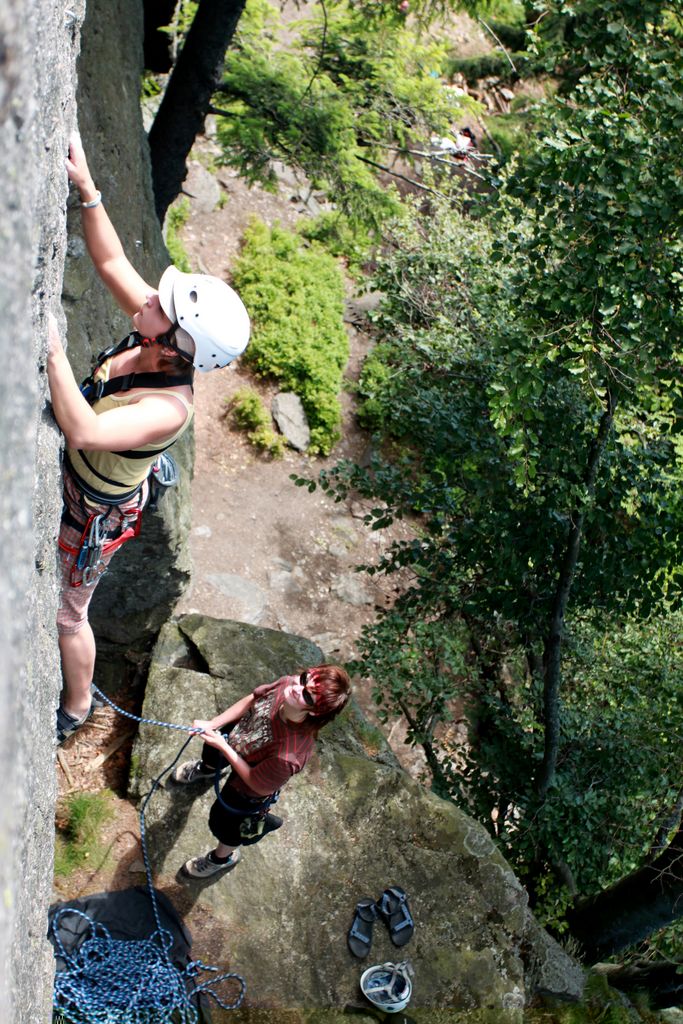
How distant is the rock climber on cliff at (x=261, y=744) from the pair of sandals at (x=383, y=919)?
861 mm

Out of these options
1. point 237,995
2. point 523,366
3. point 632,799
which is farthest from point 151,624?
point 632,799

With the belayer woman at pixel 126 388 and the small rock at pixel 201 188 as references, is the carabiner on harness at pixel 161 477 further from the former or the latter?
the small rock at pixel 201 188

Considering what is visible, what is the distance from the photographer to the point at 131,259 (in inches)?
242

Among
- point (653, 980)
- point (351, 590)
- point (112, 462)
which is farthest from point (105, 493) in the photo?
point (351, 590)

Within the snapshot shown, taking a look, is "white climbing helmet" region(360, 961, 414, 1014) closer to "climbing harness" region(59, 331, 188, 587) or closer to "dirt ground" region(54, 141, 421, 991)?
"climbing harness" region(59, 331, 188, 587)

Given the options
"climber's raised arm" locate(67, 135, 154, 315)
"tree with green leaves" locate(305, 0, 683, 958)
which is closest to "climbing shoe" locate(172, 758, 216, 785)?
"tree with green leaves" locate(305, 0, 683, 958)

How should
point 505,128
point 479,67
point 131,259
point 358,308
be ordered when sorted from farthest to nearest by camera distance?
point 479,67 → point 505,128 → point 358,308 → point 131,259

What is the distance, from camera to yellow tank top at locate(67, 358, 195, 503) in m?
3.26

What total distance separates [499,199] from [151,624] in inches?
147

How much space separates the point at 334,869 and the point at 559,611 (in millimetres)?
2544

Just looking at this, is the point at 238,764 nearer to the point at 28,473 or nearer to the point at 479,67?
the point at 28,473

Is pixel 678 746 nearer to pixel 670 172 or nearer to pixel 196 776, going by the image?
pixel 196 776

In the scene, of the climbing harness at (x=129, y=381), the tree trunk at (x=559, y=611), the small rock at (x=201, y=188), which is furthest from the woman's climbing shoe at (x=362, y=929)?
the small rock at (x=201, y=188)

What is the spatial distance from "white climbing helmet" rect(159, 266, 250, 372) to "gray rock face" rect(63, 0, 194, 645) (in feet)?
6.82
